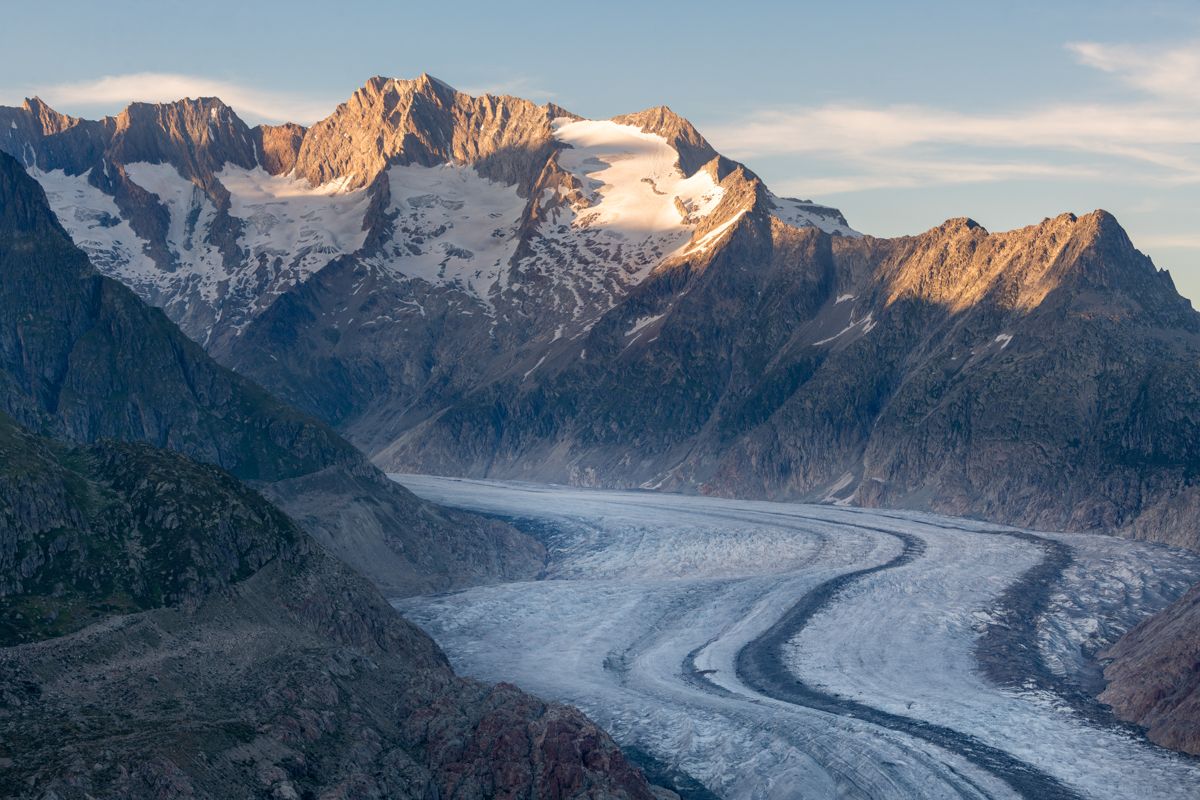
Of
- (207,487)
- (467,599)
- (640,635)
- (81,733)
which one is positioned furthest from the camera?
(467,599)

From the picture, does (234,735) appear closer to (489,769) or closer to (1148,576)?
(489,769)

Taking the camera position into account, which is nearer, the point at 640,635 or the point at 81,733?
the point at 81,733

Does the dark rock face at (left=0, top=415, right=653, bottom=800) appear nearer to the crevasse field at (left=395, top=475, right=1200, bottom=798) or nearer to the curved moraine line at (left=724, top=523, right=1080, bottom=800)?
the crevasse field at (left=395, top=475, right=1200, bottom=798)

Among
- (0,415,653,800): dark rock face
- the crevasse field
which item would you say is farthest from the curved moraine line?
(0,415,653,800): dark rock face

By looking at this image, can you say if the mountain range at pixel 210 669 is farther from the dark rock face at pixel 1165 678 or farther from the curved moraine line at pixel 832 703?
the dark rock face at pixel 1165 678

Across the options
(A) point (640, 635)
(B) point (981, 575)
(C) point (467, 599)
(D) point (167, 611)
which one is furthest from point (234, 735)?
(B) point (981, 575)

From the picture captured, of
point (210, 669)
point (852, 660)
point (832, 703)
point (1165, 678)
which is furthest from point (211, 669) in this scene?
point (1165, 678)
